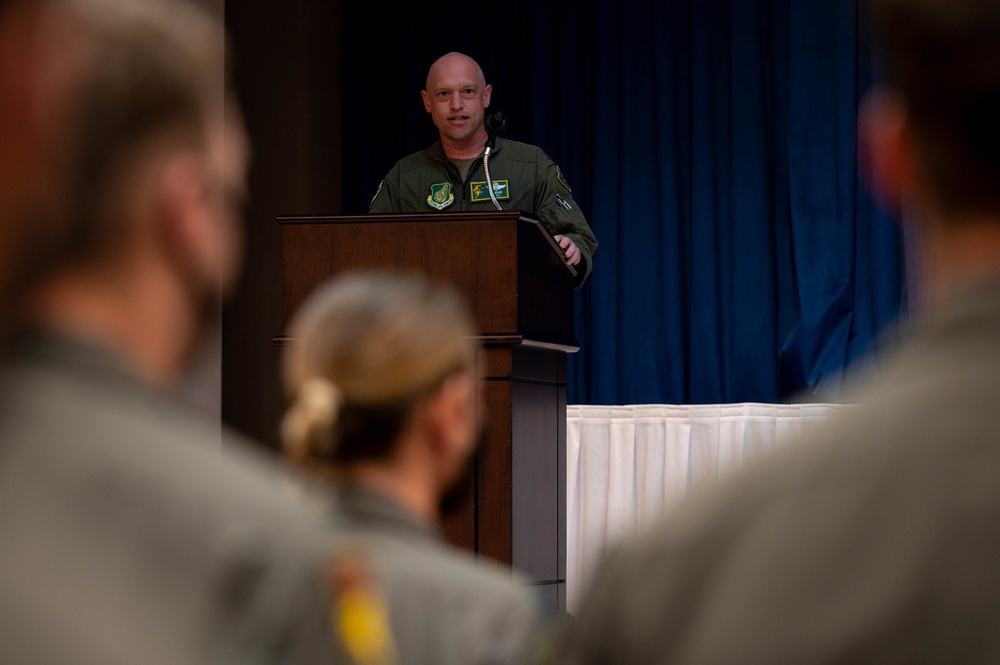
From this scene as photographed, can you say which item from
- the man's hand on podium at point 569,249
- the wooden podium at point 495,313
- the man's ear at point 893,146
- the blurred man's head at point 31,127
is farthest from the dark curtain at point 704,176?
the blurred man's head at point 31,127

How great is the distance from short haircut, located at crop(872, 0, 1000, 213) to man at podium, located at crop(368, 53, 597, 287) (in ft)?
14.6

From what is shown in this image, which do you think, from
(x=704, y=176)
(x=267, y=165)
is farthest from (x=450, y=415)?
(x=267, y=165)

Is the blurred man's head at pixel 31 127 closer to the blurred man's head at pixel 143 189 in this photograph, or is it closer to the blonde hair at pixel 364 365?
the blurred man's head at pixel 143 189

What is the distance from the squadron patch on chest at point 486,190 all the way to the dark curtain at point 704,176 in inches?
56.5

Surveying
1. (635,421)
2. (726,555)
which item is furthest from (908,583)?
(635,421)

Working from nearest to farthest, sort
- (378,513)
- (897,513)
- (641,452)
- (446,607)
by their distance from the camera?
(897,513)
(446,607)
(378,513)
(641,452)

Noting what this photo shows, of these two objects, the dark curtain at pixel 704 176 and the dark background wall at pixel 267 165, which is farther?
the dark background wall at pixel 267 165

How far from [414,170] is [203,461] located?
4864 mm

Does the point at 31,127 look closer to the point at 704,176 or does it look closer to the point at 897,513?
the point at 897,513

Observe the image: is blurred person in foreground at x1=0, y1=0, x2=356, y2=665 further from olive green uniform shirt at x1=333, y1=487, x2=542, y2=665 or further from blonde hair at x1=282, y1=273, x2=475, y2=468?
blonde hair at x1=282, y1=273, x2=475, y2=468

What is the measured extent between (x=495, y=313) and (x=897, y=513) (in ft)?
9.39

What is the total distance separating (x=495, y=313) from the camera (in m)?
3.37

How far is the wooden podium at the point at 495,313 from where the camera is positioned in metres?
3.28

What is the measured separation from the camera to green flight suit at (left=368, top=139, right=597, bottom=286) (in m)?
5.12
